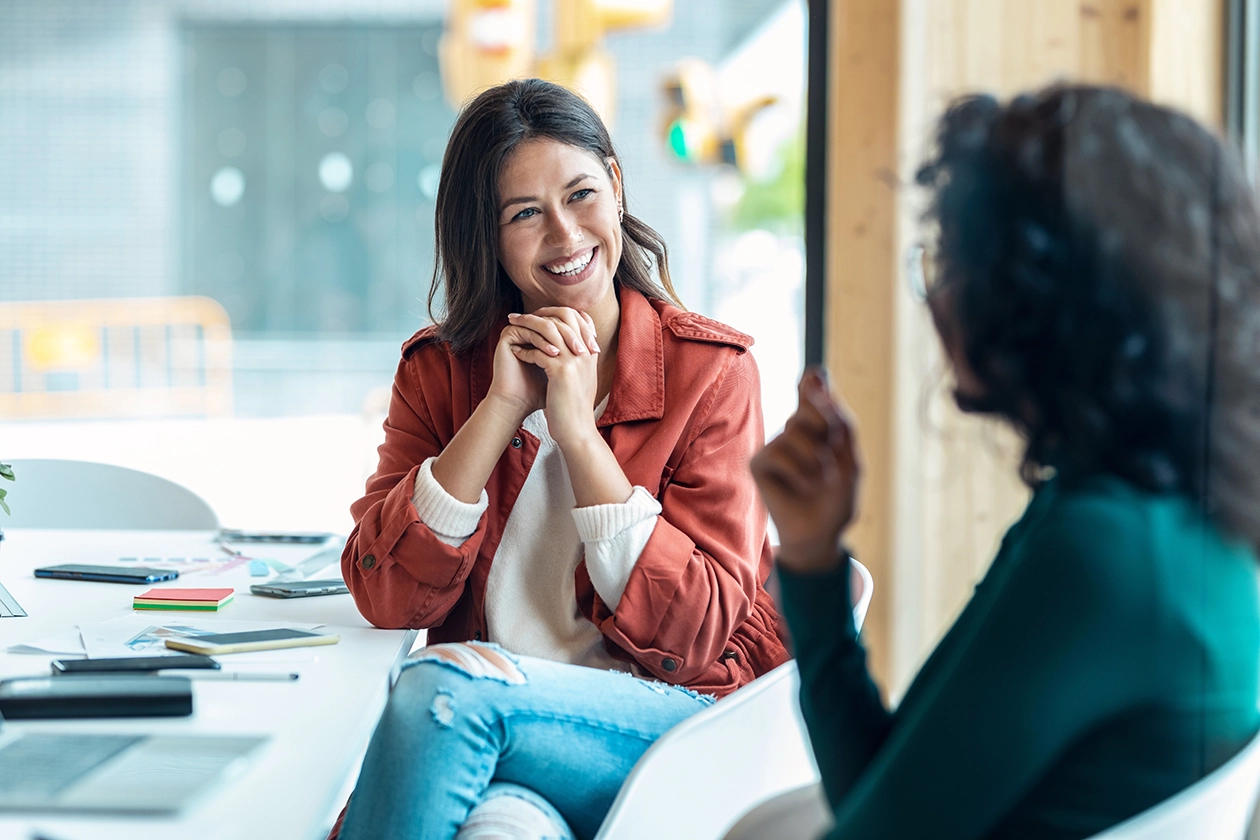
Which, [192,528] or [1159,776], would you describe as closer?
[1159,776]

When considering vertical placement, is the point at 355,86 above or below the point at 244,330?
above

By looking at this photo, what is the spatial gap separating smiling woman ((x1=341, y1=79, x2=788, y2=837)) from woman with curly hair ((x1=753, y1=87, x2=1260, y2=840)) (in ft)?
1.62

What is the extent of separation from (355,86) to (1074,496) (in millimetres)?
6929

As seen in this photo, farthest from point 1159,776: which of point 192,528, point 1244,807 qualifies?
point 192,528

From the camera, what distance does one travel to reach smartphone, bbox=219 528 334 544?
5.78 ft

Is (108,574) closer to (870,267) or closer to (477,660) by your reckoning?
(477,660)

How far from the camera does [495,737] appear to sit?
3.25 feet

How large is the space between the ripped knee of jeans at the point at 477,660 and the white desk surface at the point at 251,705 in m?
0.05

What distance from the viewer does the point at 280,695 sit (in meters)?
0.96

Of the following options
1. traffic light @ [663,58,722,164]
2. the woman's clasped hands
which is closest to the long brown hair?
the woman's clasped hands

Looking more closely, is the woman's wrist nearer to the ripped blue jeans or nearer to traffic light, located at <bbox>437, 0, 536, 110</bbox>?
the ripped blue jeans

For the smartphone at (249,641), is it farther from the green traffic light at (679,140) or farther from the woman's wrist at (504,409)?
the green traffic light at (679,140)

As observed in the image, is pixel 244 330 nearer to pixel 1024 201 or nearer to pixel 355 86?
pixel 355 86

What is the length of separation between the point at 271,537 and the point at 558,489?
695 millimetres
